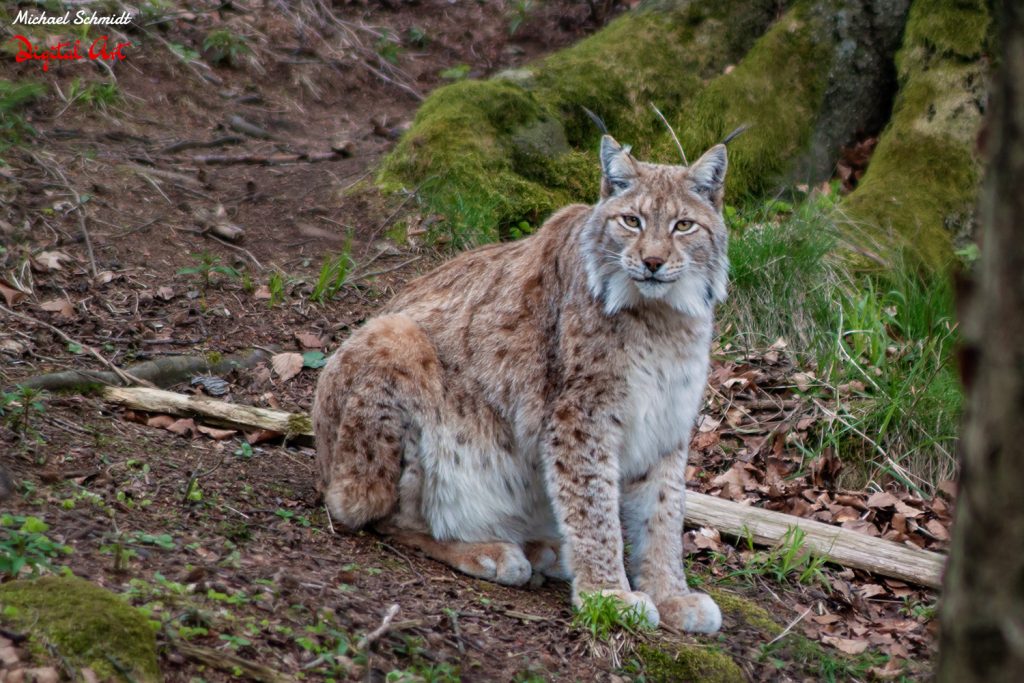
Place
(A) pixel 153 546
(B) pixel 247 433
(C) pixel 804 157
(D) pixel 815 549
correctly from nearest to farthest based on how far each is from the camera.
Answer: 1. (A) pixel 153 546
2. (D) pixel 815 549
3. (B) pixel 247 433
4. (C) pixel 804 157

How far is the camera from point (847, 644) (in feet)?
15.0

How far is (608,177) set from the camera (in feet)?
15.2

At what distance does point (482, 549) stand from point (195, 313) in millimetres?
2683

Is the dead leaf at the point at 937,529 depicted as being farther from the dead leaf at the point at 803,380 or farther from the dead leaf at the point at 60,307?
the dead leaf at the point at 60,307

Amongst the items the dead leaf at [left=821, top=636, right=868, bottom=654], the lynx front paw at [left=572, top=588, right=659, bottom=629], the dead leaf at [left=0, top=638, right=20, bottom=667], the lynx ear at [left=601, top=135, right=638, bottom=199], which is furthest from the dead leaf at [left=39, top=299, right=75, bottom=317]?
the dead leaf at [left=821, top=636, right=868, bottom=654]

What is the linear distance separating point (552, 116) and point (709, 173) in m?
3.77

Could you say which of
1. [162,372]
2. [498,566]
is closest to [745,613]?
[498,566]

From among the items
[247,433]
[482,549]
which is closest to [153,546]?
[482,549]

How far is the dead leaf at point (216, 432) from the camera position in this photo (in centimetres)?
538

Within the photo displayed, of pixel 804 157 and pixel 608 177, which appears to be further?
pixel 804 157

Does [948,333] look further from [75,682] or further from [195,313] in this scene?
[75,682]

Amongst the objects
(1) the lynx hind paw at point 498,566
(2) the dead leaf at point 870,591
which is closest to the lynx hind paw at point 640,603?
(1) the lynx hind paw at point 498,566

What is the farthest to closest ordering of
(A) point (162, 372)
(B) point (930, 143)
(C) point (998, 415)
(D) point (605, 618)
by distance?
(B) point (930, 143) < (A) point (162, 372) < (D) point (605, 618) < (C) point (998, 415)

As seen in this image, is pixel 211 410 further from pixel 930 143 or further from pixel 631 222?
pixel 930 143
